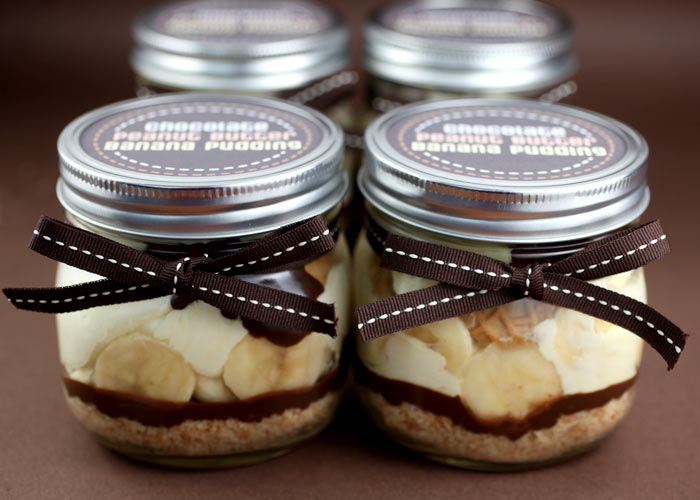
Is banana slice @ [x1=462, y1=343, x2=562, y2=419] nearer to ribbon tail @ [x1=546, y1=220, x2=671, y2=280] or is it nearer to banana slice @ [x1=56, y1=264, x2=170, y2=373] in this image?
ribbon tail @ [x1=546, y1=220, x2=671, y2=280]

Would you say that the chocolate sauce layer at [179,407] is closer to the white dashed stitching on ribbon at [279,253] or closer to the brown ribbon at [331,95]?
the white dashed stitching on ribbon at [279,253]

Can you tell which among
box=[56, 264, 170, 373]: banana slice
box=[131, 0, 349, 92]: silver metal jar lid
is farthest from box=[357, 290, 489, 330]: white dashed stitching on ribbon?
box=[131, 0, 349, 92]: silver metal jar lid

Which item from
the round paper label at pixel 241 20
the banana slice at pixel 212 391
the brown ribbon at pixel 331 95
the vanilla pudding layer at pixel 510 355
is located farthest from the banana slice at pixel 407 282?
the round paper label at pixel 241 20

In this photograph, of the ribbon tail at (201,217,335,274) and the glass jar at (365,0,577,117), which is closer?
→ the ribbon tail at (201,217,335,274)

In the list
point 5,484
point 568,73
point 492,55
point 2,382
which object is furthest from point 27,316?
point 568,73

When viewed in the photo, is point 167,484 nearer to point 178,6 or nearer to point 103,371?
point 103,371

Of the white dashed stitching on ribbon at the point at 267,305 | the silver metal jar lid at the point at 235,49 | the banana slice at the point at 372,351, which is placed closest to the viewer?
the white dashed stitching on ribbon at the point at 267,305

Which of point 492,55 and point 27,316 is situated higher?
point 492,55

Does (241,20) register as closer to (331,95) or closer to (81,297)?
(331,95)
